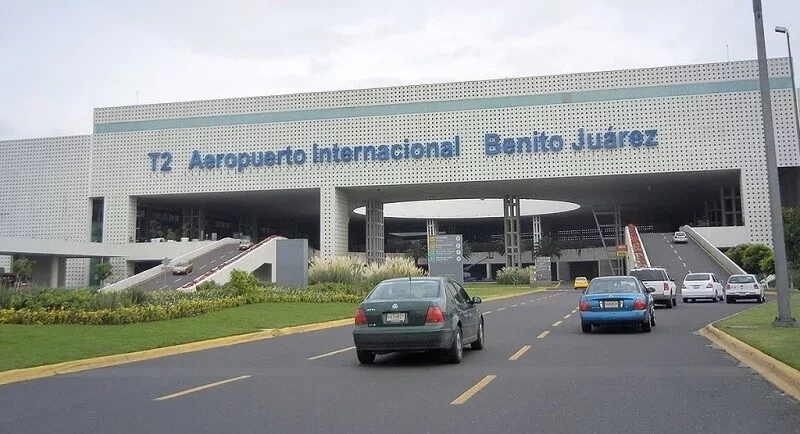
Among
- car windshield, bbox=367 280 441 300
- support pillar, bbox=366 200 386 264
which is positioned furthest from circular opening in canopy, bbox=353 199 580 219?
car windshield, bbox=367 280 441 300

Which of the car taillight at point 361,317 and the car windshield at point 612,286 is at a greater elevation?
the car windshield at point 612,286

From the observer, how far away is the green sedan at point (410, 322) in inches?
450

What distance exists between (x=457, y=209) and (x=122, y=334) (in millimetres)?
83838

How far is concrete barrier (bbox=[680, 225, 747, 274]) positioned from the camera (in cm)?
5006

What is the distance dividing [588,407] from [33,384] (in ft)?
27.2

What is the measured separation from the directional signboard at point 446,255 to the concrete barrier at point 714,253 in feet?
69.7

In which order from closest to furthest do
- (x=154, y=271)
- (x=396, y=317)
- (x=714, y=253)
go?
(x=396, y=317), (x=154, y=271), (x=714, y=253)

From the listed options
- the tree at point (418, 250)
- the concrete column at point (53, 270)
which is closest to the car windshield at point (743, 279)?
the concrete column at point (53, 270)

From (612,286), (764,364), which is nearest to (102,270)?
(612,286)

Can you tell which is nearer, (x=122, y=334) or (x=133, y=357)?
(x=133, y=357)

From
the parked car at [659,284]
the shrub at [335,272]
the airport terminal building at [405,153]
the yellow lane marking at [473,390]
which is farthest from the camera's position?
the airport terminal building at [405,153]

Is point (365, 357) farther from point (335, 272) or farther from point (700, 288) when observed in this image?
point (700, 288)

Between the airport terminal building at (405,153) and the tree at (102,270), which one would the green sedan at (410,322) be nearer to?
the airport terminal building at (405,153)

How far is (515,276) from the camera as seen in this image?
67.4m
